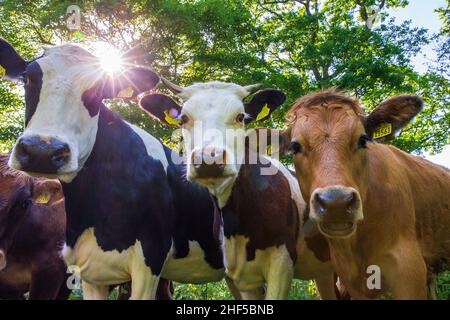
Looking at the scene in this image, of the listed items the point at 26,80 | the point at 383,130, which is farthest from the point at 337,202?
the point at 26,80

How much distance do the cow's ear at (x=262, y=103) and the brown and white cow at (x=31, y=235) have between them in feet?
7.38

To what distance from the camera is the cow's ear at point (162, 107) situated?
513 centimetres

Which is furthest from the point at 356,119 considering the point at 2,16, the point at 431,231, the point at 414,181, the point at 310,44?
the point at 2,16

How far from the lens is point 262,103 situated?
5.03 m

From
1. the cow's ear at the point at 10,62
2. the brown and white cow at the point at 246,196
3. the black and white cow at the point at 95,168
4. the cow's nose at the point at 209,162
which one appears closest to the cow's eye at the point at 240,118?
the brown and white cow at the point at 246,196

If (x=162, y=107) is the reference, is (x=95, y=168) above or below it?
below

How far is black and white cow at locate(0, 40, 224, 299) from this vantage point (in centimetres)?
366

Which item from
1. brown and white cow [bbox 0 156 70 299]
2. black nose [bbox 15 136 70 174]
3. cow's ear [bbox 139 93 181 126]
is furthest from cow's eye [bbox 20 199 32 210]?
black nose [bbox 15 136 70 174]

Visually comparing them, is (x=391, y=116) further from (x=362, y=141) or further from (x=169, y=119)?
(x=169, y=119)

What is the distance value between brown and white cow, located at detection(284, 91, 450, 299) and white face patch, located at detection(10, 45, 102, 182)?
1757 mm

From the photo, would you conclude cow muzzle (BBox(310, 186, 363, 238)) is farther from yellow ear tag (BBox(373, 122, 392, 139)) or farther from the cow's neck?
the cow's neck

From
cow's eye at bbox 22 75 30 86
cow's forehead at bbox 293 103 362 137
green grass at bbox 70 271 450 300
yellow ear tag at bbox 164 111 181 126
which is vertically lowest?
green grass at bbox 70 271 450 300

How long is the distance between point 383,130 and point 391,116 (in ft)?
0.45
